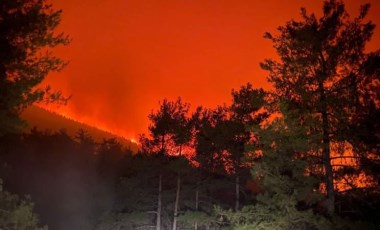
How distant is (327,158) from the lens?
50.7 feet

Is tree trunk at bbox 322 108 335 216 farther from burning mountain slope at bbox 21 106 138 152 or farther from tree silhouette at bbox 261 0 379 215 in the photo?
burning mountain slope at bbox 21 106 138 152

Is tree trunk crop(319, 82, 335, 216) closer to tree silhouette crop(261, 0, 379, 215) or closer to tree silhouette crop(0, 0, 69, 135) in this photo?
tree silhouette crop(261, 0, 379, 215)

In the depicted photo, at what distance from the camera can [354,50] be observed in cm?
1541

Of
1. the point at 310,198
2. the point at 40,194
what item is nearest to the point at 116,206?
the point at 40,194

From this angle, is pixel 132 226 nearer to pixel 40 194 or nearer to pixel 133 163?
pixel 133 163

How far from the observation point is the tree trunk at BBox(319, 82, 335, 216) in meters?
15.1

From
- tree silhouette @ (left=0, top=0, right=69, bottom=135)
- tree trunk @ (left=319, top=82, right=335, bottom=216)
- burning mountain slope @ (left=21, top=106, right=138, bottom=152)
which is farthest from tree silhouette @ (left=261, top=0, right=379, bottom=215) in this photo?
burning mountain slope @ (left=21, top=106, right=138, bottom=152)

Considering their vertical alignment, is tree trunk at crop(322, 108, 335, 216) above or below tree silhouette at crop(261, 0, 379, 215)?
below

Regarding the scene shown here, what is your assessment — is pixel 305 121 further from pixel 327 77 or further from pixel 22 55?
pixel 22 55

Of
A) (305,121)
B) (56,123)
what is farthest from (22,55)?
(56,123)

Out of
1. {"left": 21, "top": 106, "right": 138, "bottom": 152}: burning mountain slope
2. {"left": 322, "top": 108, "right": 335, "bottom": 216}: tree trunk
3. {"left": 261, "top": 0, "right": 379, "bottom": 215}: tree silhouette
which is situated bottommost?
{"left": 322, "top": 108, "right": 335, "bottom": 216}: tree trunk

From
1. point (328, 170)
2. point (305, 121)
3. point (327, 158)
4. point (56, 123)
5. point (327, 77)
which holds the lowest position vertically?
point (328, 170)

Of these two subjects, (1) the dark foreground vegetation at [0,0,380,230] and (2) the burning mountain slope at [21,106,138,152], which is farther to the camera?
(2) the burning mountain slope at [21,106,138,152]

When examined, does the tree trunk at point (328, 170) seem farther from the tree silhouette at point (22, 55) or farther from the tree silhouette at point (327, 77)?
the tree silhouette at point (22, 55)
